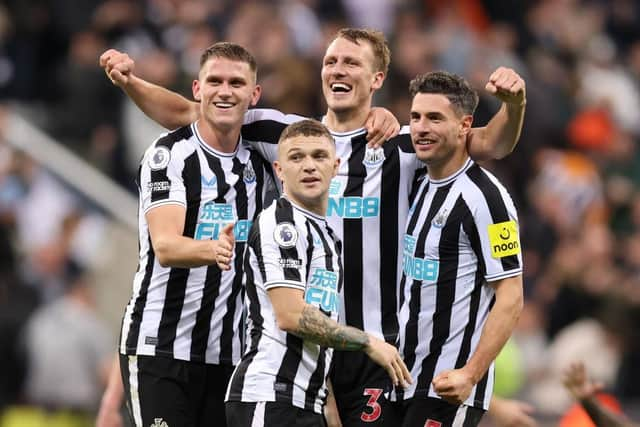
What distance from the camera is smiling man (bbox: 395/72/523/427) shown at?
7.83 metres

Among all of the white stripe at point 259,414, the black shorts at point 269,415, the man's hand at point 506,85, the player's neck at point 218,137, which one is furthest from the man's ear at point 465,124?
the white stripe at point 259,414

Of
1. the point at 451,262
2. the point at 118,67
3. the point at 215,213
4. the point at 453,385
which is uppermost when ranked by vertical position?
the point at 118,67

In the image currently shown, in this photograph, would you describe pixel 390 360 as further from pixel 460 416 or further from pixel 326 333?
pixel 460 416

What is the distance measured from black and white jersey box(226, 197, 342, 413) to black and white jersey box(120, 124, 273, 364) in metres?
0.73

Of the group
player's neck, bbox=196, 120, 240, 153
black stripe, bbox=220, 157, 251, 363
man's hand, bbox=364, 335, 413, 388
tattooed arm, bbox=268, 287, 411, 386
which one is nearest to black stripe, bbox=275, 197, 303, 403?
tattooed arm, bbox=268, 287, 411, 386

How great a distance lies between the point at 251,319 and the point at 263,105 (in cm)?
669

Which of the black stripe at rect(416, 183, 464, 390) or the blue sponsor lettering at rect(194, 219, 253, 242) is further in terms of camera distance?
the blue sponsor lettering at rect(194, 219, 253, 242)

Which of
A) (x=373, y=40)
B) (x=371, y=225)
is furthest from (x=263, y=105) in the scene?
(x=371, y=225)

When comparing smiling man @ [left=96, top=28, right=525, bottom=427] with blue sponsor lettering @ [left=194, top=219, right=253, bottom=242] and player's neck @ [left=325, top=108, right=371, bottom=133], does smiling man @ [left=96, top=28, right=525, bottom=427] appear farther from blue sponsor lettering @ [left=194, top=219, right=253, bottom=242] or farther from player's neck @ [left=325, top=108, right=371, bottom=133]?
blue sponsor lettering @ [left=194, top=219, right=253, bottom=242]

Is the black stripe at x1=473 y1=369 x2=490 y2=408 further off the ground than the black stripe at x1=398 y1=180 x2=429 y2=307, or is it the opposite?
the black stripe at x1=398 y1=180 x2=429 y2=307

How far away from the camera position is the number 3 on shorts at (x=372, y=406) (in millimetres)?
8070

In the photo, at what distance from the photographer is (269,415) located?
7309 mm

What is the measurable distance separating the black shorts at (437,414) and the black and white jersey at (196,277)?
102 centimetres

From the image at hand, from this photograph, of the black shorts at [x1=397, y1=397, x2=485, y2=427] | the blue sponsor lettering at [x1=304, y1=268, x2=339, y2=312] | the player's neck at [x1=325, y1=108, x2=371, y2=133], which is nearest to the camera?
the blue sponsor lettering at [x1=304, y1=268, x2=339, y2=312]
